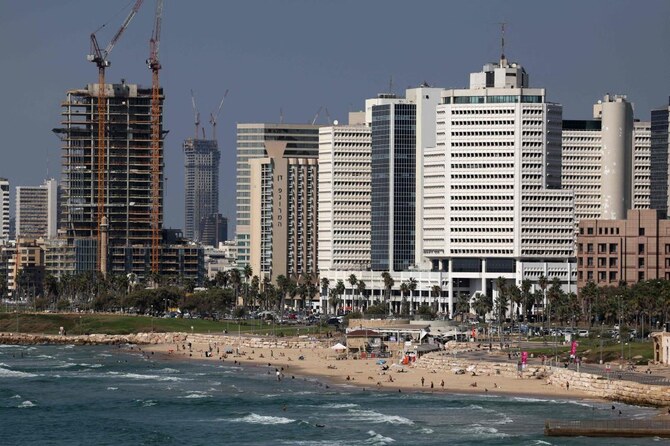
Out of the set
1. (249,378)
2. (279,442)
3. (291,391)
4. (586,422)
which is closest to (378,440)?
(279,442)

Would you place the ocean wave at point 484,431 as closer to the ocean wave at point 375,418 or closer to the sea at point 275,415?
the sea at point 275,415

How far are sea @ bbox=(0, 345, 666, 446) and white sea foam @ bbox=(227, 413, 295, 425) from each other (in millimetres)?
93

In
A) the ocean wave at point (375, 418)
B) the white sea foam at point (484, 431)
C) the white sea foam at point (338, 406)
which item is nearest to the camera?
the white sea foam at point (484, 431)

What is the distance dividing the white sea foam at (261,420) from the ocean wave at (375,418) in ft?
20.7

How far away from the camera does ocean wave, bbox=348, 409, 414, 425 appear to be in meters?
146

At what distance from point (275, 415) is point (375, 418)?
10850mm

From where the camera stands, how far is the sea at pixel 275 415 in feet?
449

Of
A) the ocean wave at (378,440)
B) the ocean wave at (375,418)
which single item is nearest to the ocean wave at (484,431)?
the ocean wave at (375,418)

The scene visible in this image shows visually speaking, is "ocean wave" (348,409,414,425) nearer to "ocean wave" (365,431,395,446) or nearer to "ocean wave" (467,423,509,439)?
"ocean wave" (467,423,509,439)

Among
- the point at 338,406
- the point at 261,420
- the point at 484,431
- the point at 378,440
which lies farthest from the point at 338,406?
the point at 378,440

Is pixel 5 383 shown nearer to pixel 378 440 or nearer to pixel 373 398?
pixel 373 398

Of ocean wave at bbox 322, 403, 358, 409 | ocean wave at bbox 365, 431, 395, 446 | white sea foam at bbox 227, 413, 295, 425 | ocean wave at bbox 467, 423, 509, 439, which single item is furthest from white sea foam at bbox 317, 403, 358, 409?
ocean wave at bbox 365, 431, 395, 446

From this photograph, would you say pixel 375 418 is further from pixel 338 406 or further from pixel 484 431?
pixel 484 431

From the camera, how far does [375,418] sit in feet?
486
